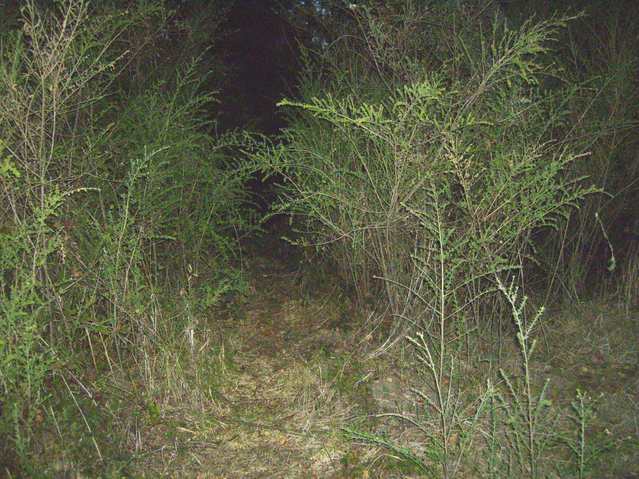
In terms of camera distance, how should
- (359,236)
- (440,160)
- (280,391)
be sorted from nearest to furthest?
(440,160) < (280,391) < (359,236)

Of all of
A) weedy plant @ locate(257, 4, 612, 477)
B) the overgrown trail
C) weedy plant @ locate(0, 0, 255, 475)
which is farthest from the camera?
weedy plant @ locate(257, 4, 612, 477)

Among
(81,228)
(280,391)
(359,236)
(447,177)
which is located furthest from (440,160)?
(81,228)

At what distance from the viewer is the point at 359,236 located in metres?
4.19

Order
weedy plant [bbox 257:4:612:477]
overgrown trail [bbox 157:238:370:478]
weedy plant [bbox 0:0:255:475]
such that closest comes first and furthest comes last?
weedy plant [bbox 0:0:255:475] < overgrown trail [bbox 157:238:370:478] < weedy plant [bbox 257:4:612:477]

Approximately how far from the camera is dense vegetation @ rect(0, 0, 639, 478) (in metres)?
2.93

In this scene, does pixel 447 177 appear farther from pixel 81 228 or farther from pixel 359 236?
pixel 81 228

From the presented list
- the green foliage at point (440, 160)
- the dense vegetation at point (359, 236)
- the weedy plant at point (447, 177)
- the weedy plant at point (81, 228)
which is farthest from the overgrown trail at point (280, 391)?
the green foliage at point (440, 160)

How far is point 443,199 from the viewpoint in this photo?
4.05m

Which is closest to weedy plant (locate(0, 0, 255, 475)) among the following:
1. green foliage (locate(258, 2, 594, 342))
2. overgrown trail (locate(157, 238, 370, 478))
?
overgrown trail (locate(157, 238, 370, 478))

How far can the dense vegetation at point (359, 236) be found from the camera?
9.62 feet

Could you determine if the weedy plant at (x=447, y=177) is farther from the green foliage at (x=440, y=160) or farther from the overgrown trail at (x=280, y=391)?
the overgrown trail at (x=280, y=391)

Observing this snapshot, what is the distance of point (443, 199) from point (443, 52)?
1017mm

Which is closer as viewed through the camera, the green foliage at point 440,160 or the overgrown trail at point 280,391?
the overgrown trail at point 280,391

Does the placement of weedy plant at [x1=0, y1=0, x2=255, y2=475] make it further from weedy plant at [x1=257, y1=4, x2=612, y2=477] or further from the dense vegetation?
weedy plant at [x1=257, y1=4, x2=612, y2=477]
